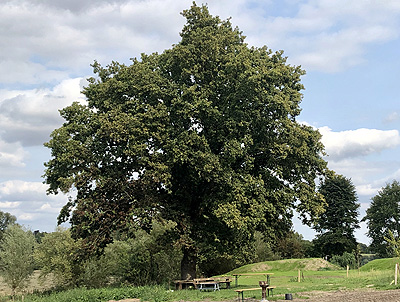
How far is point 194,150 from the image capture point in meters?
25.5

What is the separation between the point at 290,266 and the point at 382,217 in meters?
31.2

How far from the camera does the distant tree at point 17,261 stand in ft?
153

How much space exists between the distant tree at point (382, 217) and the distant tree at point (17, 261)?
174 ft

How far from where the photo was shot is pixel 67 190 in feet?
81.6

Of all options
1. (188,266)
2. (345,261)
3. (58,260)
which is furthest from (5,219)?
(188,266)

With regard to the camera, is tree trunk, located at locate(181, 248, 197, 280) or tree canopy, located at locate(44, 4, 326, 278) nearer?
tree canopy, located at locate(44, 4, 326, 278)

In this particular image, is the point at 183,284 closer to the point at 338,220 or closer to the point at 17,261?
the point at 17,261

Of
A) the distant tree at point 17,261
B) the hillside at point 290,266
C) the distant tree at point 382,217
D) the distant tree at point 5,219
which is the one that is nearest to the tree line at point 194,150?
the hillside at point 290,266

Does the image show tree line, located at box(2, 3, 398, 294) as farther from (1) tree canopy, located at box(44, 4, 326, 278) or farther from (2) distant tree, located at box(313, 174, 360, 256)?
(2) distant tree, located at box(313, 174, 360, 256)

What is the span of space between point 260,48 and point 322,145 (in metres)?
8.41

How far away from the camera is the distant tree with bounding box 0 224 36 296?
46.5 m

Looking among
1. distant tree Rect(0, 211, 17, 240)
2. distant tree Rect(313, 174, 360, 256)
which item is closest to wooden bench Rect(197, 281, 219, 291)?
distant tree Rect(313, 174, 360, 256)

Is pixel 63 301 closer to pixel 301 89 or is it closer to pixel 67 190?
pixel 67 190

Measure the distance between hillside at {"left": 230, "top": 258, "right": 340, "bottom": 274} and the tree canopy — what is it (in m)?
18.4
